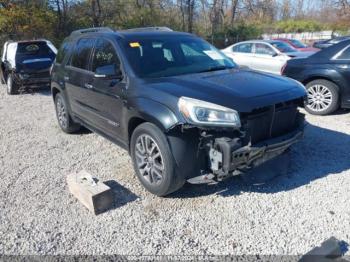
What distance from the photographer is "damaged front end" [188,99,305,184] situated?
3.13 meters

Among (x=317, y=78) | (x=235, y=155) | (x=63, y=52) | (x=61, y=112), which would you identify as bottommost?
(x=61, y=112)

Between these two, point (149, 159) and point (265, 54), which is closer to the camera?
point (149, 159)

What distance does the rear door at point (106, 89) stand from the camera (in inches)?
156

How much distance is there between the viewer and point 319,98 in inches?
263

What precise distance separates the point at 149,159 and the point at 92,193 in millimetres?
714

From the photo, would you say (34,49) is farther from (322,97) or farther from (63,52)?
(322,97)

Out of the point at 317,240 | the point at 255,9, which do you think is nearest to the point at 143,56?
the point at 317,240

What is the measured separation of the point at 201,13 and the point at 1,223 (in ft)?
108

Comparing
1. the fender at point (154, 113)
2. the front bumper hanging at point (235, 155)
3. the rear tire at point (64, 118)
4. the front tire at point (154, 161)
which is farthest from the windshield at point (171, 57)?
the rear tire at point (64, 118)

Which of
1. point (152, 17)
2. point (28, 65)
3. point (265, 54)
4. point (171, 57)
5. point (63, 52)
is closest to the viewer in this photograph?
point (171, 57)

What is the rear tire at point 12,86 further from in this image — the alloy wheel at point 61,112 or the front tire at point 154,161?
the front tire at point 154,161

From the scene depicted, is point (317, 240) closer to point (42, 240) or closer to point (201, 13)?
point (42, 240)

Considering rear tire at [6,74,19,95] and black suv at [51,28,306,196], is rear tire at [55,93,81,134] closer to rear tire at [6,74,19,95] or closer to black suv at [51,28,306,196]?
black suv at [51,28,306,196]

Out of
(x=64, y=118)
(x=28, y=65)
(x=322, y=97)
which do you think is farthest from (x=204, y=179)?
(x=28, y=65)
